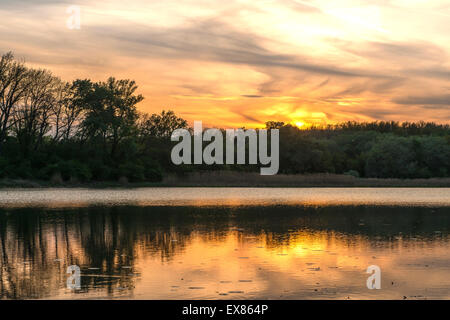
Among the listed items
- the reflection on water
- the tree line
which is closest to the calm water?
the reflection on water

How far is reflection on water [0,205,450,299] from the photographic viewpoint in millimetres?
13867

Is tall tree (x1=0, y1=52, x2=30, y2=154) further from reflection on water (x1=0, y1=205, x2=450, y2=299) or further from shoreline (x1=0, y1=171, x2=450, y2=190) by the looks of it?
reflection on water (x1=0, y1=205, x2=450, y2=299)

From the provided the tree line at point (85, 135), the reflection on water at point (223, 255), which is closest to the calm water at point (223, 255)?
the reflection on water at point (223, 255)

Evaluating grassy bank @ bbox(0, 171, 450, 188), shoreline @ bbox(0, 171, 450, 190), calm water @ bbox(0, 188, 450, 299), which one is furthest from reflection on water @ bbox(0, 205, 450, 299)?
grassy bank @ bbox(0, 171, 450, 188)

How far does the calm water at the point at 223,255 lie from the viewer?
13.9m

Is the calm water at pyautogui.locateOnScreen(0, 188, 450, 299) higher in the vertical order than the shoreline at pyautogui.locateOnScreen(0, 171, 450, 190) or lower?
lower

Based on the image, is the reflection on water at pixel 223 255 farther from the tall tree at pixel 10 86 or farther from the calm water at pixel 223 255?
the tall tree at pixel 10 86

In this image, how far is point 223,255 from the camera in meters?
19.0

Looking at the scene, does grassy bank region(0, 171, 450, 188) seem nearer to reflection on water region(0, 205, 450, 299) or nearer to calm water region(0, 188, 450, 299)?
calm water region(0, 188, 450, 299)

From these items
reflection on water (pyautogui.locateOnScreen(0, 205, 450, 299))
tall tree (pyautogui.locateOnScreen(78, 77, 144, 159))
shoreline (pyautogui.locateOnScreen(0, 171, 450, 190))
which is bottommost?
reflection on water (pyautogui.locateOnScreen(0, 205, 450, 299))

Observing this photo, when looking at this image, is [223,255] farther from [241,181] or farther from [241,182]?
[241,181]

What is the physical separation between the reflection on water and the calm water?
3 cm

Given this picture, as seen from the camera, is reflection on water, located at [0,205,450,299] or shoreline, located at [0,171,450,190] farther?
shoreline, located at [0,171,450,190]

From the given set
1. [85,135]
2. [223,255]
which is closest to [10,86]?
[85,135]
